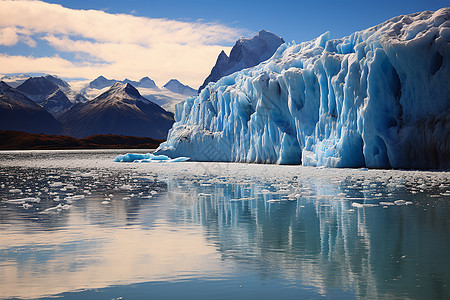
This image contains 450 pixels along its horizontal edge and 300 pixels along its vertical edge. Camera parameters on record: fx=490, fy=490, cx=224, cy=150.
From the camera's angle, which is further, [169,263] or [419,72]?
[419,72]

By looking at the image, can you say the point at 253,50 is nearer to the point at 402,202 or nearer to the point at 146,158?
the point at 146,158

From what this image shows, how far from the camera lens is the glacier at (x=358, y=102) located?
24812mm

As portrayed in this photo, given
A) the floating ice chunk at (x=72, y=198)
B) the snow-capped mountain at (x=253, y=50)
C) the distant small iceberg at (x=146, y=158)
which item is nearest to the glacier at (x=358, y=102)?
the distant small iceberg at (x=146, y=158)

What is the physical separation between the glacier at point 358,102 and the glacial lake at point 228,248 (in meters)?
12.4

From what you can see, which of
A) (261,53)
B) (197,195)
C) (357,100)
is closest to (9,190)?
(197,195)

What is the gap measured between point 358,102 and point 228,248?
2181 centimetres

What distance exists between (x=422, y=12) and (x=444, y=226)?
2206 centimetres

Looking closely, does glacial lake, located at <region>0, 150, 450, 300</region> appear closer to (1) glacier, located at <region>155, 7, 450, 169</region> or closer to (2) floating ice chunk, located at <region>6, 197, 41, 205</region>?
(2) floating ice chunk, located at <region>6, 197, 41, 205</region>

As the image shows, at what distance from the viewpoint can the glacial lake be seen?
17.6ft

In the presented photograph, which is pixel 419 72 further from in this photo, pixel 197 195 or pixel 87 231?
pixel 87 231

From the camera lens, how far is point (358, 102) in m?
27.5

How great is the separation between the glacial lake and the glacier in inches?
488

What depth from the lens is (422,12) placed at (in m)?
27.8

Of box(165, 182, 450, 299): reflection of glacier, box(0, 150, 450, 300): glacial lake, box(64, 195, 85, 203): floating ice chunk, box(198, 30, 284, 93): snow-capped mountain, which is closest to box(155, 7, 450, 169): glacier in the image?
box(0, 150, 450, 300): glacial lake
